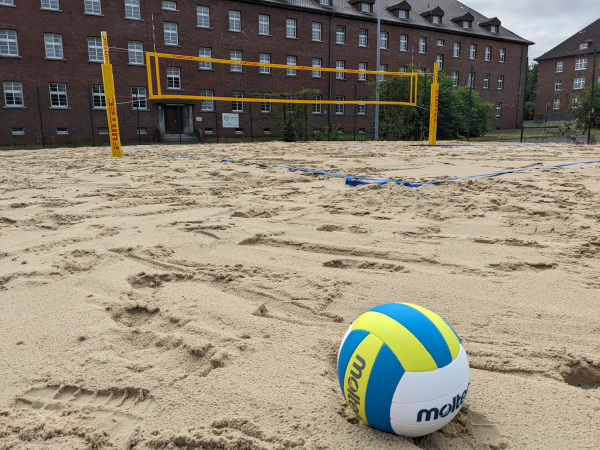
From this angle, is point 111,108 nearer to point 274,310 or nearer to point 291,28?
point 274,310

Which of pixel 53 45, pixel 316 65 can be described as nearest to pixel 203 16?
pixel 316 65

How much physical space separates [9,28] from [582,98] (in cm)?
2640

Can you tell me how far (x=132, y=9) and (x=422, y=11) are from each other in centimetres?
2376

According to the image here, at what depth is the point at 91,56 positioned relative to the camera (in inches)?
1016

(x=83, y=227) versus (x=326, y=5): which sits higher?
(x=326, y=5)

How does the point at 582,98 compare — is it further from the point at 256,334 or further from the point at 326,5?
the point at 326,5

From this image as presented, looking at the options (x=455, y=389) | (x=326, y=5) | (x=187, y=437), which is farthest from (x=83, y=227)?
(x=326, y=5)

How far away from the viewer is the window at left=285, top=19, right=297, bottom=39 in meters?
30.8

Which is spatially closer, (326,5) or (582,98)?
(582,98)

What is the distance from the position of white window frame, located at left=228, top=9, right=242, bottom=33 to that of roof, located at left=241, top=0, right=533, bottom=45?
113 cm

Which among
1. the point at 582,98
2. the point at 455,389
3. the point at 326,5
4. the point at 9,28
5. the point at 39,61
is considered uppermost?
the point at 326,5

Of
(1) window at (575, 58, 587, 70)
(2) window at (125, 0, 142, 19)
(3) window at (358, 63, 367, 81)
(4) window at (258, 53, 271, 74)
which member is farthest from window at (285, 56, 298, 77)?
(1) window at (575, 58, 587, 70)

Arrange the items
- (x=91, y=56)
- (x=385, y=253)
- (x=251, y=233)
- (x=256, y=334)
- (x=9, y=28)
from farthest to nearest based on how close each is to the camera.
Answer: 1. (x=91, y=56)
2. (x=9, y=28)
3. (x=251, y=233)
4. (x=385, y=253)
5. (x=256, y=334)

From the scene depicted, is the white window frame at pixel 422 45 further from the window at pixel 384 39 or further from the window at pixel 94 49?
the window at pixel 94 49
